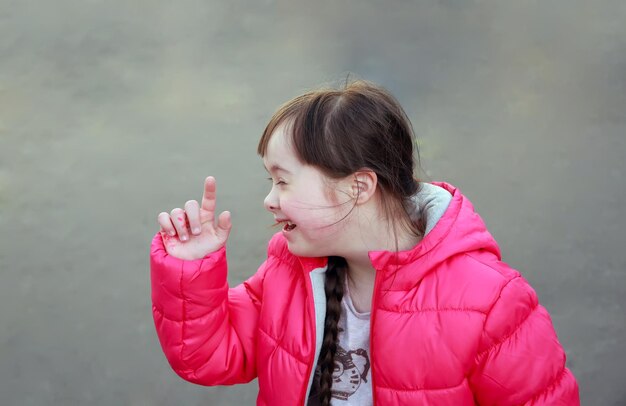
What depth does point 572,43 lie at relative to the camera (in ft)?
9.20

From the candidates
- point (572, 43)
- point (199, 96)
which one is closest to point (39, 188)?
point (199, 96)

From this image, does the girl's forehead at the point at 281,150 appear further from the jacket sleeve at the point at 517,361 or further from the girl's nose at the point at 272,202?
the jacket sleeve at the point at 517,361

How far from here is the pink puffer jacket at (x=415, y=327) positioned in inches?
42.9

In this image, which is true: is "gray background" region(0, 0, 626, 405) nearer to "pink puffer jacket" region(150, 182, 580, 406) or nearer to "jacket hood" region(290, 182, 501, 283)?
"pink puffer jacket" region(150, 182, 580, 406)

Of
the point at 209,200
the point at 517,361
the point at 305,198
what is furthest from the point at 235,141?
the point at 517,361

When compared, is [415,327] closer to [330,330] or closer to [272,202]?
[330,330]

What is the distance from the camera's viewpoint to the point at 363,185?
3.75 ft

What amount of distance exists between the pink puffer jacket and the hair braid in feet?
0.08

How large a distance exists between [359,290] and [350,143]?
0.25 m

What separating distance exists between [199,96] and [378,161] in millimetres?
1625

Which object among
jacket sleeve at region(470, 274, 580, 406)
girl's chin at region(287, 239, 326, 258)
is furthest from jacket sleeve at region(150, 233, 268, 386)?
jacket sleeve at region(470, 274, 580, 406)

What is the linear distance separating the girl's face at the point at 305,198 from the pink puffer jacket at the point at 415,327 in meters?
0.07

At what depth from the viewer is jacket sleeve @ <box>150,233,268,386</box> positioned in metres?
1.18

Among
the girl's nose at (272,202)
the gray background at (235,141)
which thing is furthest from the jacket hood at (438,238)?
the gray background at (235,141)
